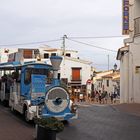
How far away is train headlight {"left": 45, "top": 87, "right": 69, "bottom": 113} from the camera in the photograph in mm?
16969

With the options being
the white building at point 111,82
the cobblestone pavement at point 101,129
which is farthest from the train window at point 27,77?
the white building at point 111,82

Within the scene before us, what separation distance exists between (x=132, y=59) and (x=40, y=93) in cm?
1667

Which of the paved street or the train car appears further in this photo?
the train car

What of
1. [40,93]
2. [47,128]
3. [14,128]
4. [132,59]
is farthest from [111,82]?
[47,128]

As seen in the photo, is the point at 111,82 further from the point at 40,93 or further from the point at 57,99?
the point at 57,99

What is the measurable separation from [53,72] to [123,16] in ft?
53.0

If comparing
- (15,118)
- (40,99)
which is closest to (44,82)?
(40,99)

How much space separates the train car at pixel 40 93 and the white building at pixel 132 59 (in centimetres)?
1315

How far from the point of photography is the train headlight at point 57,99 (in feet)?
55.7

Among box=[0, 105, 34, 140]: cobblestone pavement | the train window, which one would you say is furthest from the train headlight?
the train window

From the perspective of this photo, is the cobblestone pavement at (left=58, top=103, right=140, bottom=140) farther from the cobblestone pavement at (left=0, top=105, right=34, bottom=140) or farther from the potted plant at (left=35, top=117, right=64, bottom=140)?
the potted plant at (left=35, top=117, right=64, bottom=140)

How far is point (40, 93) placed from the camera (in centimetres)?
1828

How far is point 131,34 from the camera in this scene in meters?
33.8

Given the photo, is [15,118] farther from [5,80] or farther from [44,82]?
[5,80]
